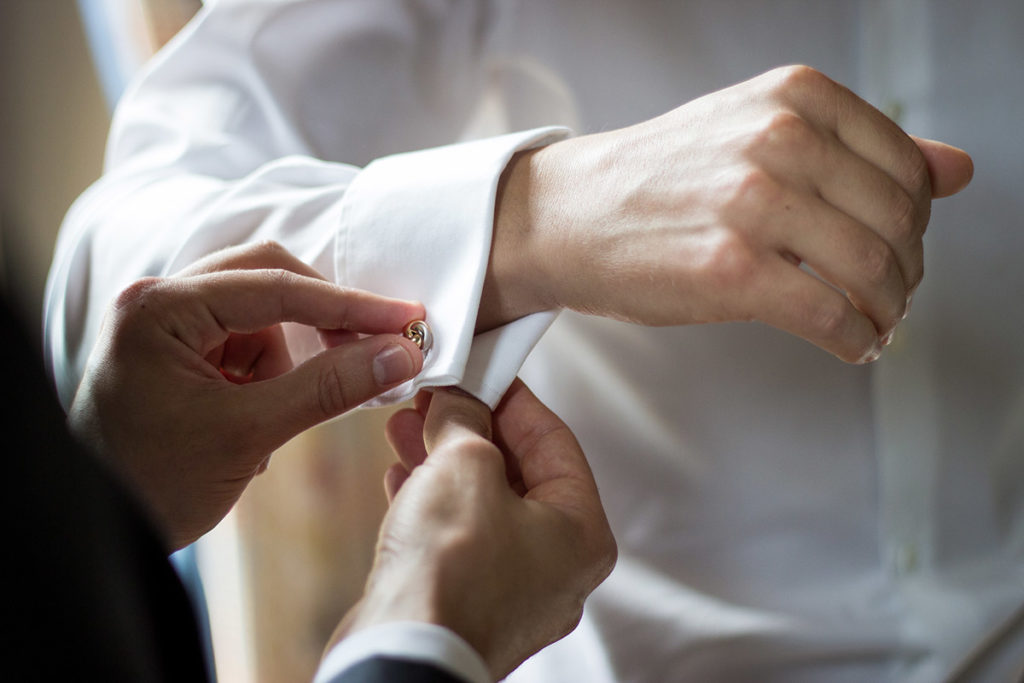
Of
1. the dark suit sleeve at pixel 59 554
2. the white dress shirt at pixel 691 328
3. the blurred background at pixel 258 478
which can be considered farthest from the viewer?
the blurred background at pixel 258 478

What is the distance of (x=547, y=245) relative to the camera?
46 centimetres

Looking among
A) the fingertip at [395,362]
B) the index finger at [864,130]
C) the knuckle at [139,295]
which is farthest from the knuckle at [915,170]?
the knuckle at [139,295]

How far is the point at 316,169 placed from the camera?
0.60 metres

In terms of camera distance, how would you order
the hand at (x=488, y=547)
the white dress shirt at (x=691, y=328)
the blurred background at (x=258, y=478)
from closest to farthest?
the hand at (x=488, y=547)
the white dress shirt at (x=691, y=328)
the blurred background at (x=258, y=478)

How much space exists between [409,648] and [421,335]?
238 millimetres

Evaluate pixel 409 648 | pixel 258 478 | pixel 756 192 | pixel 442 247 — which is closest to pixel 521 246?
pixel 442 247

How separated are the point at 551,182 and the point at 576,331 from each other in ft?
0.80

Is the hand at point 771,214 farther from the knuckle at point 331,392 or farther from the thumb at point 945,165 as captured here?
the knuckle at point 331,392

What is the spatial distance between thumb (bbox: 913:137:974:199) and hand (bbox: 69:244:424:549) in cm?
32

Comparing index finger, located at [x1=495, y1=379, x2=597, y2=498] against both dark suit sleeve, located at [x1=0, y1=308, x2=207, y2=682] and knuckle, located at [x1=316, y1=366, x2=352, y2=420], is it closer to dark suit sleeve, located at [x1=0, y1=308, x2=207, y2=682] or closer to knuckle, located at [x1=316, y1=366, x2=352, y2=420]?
knuckle, located at [x1=316, y1=366, x2=352, y2=420]

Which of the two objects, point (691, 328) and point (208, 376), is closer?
point (208, 376)

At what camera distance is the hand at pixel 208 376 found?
1.54 feet

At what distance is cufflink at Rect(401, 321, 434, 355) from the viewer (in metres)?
0.49

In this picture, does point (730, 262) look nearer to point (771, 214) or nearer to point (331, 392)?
point (771, 214)
